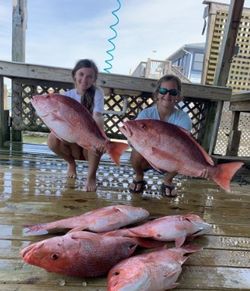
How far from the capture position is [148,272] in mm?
1199

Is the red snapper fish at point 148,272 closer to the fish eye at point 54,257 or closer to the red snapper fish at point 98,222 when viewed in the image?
the fish eye at point 54,257

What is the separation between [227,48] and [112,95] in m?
1.75

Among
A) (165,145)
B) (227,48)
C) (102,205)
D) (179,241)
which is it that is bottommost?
(102,205)

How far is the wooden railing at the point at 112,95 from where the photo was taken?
3.95 metres

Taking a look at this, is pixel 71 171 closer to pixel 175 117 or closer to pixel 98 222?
pixel 175 117

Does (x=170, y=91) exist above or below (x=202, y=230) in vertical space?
above

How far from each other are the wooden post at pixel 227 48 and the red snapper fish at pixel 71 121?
2641 millimetres

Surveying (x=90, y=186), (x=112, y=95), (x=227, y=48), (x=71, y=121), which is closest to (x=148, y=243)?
(x=71, y=121)

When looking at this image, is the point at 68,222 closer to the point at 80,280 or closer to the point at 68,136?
the point at 80,280

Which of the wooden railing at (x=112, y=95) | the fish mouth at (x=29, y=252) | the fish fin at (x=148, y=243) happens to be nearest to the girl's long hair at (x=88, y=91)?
the fish fin at (x=148, y=243)

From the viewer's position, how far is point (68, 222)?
1.73 meters

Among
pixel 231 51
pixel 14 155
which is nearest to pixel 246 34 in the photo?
pixel 231 51

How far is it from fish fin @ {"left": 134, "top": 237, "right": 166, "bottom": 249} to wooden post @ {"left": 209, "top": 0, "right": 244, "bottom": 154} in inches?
117

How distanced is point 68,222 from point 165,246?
1.79 ft
